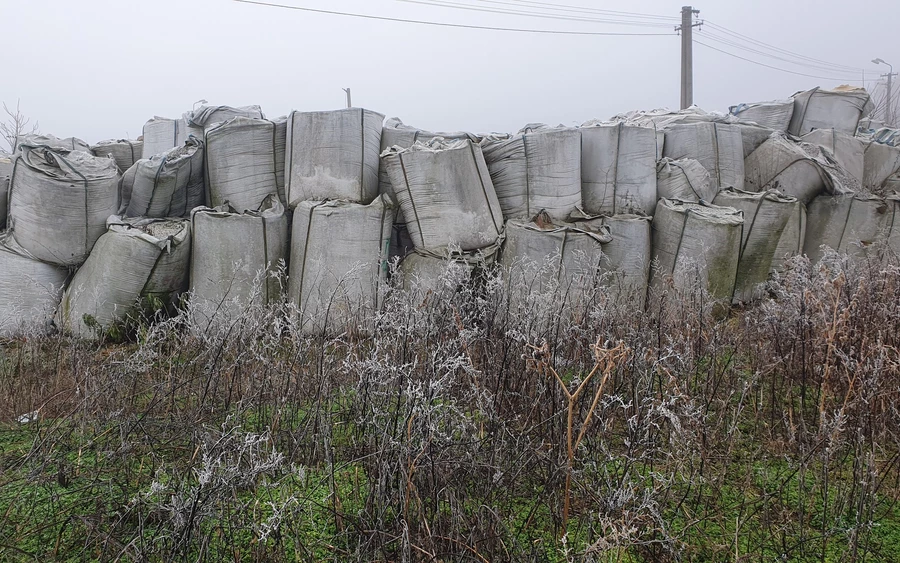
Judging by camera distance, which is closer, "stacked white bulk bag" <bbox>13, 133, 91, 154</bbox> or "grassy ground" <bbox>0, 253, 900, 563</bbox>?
"grassy ground" <bbox>0, 253, 900, 563</bbox>

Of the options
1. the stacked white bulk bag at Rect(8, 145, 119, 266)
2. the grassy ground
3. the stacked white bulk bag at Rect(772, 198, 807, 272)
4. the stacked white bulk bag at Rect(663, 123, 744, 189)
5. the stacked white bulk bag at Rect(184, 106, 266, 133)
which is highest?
the stacked white bulk bag at Rect(184, 106, 266, 133)

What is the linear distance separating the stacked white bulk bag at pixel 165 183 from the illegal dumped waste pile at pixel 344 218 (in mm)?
10

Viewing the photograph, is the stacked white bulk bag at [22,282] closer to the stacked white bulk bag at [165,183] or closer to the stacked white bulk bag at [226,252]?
the stacked white bulk bag at [165,183]

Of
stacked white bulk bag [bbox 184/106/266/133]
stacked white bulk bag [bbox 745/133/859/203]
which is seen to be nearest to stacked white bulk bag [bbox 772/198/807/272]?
stacked white bulk bag [bbox 745/133/859/203]

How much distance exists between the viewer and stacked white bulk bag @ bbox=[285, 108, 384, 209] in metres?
4.09

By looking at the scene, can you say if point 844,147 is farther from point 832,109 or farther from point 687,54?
point 687,54

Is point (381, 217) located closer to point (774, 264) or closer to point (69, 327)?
point (69, 327)

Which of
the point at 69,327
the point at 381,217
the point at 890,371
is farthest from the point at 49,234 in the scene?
the point at 890,371

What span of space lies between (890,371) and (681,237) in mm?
2002

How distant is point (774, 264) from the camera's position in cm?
487

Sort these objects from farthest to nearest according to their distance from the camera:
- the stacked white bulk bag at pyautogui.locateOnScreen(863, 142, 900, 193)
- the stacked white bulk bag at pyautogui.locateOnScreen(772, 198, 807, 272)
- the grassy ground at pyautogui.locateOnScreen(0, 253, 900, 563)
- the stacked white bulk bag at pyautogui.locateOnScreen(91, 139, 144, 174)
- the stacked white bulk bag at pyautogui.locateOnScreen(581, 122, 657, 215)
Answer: the stacked white bulk bag at pyautogui.locateOnScreen(863, 142, 900, 193)
the stacked white bulk bag at pyautogui.locateOnScreen(91, 139, 144, 174)
the stacked white bulk bag at pyautogui.locateOnScreen(772, 198, 807, 272)
the stacked white bulk bag at pyautogui.locateOnScreen(581, 122, 657, 215)
the grassy ground at pyautogui.locateOnScreen(0, 253, 900, 563)

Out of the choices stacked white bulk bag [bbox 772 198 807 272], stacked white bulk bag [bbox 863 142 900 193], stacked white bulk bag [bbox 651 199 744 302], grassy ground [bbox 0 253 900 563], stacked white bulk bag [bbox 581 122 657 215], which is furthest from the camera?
stacked white bulk bag [bbox 863 142 900 193]

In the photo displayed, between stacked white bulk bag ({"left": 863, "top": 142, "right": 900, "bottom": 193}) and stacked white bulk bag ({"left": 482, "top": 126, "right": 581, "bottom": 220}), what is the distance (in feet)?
10.8

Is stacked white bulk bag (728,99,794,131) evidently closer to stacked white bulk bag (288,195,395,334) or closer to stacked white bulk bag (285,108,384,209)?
stacked white bulk bag (285,108,384,209)
